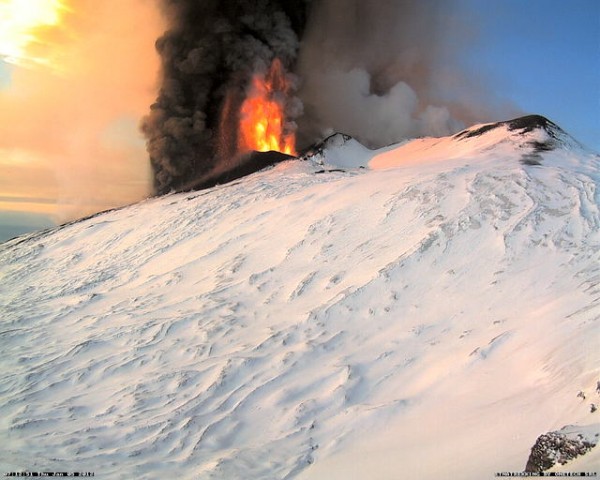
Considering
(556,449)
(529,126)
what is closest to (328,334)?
(556,449)

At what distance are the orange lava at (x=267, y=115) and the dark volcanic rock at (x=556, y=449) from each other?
36.2m

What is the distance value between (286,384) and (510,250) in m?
8.18

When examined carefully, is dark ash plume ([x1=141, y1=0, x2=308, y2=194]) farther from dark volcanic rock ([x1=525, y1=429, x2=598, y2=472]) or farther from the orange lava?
dark volcanic rock ([x1=525, y1=429, x2=598, y2=472])

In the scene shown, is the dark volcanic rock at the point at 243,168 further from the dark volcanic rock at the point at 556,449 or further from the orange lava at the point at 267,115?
the dark volcanic rock at the point at 556,449

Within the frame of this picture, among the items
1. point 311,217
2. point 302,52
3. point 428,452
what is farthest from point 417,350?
point 302,52

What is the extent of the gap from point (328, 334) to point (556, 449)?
786cm

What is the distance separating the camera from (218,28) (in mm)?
43781

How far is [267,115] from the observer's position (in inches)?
1743

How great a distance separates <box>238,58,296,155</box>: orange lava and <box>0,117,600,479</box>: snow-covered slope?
16823 millimetres

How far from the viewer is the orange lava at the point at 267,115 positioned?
42688mm

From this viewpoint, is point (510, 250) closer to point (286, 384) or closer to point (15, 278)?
point (286, 384)

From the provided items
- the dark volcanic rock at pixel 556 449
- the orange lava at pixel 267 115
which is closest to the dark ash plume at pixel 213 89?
the orange lava at pixel 267 115

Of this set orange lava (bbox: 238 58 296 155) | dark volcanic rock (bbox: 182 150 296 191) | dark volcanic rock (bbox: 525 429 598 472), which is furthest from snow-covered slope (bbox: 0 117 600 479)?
orange lava (bbox: 238 58 296 155)

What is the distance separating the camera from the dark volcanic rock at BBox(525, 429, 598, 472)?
713cm
